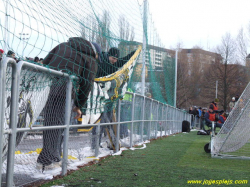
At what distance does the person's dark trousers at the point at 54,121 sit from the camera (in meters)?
4.07

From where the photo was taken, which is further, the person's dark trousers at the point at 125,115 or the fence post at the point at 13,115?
the person's dark trousers at the point at 125,115

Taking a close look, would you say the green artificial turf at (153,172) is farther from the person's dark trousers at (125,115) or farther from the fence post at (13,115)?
the person's dark trousers at (125,115)

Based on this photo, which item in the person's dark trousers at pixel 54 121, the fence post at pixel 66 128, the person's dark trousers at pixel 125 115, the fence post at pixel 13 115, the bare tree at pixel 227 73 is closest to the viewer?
the fence post at pixel 13 115

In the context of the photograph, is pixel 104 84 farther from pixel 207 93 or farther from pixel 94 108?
pixel 207 93

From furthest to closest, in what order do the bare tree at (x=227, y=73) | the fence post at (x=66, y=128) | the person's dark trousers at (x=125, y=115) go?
the bare tree at (x=227, y=73) < the person's dark trousers at (x=125, y=115) < the fence post at (x=66, y=128)

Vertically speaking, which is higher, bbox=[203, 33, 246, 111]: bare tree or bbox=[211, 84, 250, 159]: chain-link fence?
bbox=[203, 33, 246, 111]: bare tree

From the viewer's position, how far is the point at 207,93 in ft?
162

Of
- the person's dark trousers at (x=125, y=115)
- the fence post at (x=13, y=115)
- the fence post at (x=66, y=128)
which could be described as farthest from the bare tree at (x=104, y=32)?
the fence post at (x=13, y=115)

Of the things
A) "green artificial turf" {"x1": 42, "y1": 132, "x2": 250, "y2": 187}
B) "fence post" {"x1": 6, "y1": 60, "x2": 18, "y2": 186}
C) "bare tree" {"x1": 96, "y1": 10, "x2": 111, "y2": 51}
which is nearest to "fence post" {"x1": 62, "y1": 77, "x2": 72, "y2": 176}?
"green artificial turf" {"x1": 42, "y1": 132, "x2": 250, "y2": 187}

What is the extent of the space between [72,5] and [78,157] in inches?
86.1

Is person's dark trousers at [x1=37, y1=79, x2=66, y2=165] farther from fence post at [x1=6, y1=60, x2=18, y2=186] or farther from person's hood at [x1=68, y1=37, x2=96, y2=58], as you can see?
fence post at [x1=6, y1=60, x2=18, y2=186]

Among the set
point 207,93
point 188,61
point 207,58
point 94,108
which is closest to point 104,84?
point 94,108

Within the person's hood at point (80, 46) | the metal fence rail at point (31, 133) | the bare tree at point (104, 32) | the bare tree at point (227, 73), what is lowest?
the metal fence rail at point (31, 133)

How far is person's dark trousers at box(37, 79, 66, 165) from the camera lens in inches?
160
